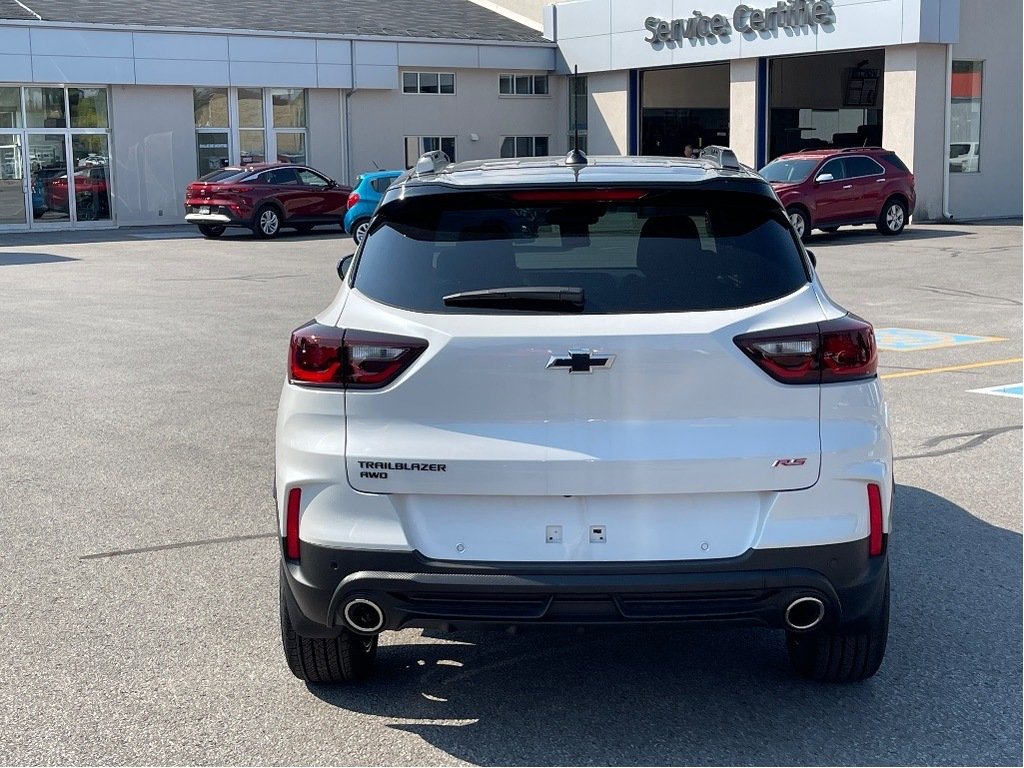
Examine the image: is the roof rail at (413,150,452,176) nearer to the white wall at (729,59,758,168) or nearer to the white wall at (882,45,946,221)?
the white wall at (882,45,946,221)

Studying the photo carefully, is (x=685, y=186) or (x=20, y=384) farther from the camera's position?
(x=20, y=384)

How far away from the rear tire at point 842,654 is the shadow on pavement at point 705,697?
60mm

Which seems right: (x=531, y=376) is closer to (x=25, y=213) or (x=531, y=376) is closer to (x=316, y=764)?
(x=316, y=764)

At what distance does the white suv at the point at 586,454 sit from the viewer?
3.77 metres

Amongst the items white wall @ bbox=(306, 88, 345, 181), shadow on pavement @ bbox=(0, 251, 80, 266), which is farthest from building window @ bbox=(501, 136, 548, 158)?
shadow on pavement @ bbox=(0, 251, 80, 266)

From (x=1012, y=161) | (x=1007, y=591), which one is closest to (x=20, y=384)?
(x=1007, y=591)

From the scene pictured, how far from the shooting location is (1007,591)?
18.0 feet

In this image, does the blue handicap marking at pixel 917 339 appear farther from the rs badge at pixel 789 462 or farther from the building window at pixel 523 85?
the building window at pixel 523 85

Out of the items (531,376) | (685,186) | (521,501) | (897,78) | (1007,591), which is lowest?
(1007,591)

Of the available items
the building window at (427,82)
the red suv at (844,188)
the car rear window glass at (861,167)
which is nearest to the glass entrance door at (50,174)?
the building window at (427,82)

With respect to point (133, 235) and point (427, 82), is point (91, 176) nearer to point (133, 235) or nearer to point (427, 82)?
point (133, 235)

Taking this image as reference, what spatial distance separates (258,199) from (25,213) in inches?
292

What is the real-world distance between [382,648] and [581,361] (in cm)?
165

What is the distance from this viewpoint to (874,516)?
3.94 m
